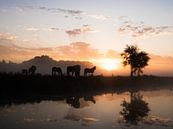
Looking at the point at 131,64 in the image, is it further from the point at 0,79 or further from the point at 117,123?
the point at 117,123

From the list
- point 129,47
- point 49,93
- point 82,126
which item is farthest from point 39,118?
point 129,47

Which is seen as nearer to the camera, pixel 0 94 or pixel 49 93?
pixel 0 94

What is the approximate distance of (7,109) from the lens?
3006 cm

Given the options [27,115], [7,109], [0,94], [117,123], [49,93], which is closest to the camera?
[117,123]

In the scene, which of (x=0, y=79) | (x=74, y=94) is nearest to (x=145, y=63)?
(x=74, y=94)

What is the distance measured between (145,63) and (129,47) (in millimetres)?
5670

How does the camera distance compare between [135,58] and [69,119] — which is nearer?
[69,119]

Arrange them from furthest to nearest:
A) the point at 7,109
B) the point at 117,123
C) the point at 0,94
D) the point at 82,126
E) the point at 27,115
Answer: the point at 0,94 < the point at 7,109 < the point at 27,115 < the point at 117,123 < the point at 82,126

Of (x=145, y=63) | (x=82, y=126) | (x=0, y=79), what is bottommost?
(x=82, y=126)

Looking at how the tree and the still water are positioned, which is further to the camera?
the tree

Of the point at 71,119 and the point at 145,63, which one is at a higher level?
the point at 145,63

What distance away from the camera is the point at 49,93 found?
4466cm

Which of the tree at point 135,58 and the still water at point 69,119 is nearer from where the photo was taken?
the still water at point 69,119

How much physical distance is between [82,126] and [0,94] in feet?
60.4
